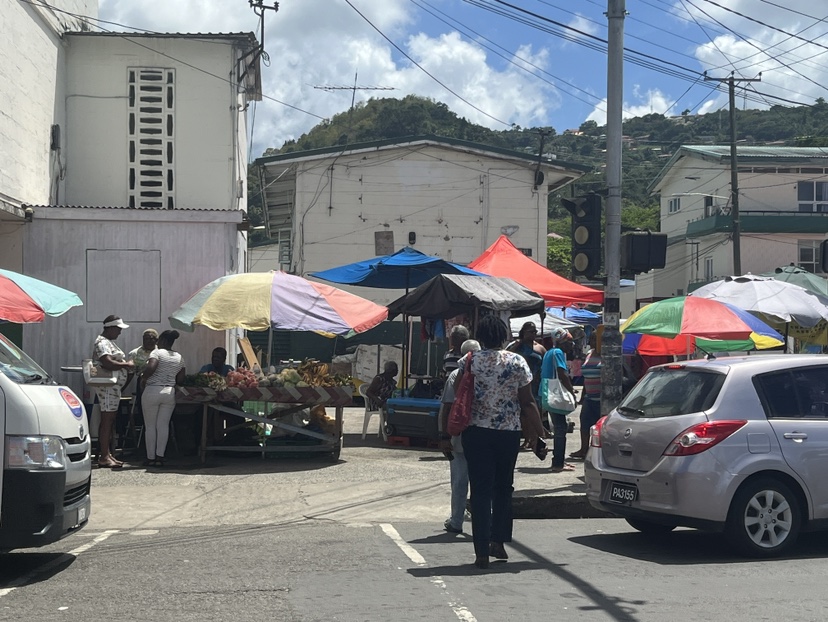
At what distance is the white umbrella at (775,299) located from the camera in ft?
50.8

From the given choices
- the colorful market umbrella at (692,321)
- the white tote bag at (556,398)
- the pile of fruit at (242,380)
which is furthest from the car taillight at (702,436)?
→ the pile of fruit at (242,380)

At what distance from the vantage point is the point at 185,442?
44.4 feet

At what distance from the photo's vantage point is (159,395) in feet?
41.7

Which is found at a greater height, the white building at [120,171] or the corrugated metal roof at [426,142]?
the corrugated metal roof at [426,142]

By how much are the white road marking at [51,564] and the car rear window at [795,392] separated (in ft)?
18.9

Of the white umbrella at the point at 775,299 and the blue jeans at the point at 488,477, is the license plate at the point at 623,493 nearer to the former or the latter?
the blue jeans at the point at 488,477

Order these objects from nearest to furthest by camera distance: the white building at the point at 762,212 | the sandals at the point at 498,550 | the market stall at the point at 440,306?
1. the sandals at the point at 498,550
2. the market stall at the point at 440,306
3. the white building at the point at 762,212

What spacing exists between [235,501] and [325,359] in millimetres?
14995

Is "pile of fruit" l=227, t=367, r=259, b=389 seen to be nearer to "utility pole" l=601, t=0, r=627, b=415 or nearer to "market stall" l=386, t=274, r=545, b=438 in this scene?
"market stall" l=386, t=274, r=545, b=438

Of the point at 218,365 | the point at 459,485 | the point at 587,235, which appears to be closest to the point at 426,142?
the point at 218,365

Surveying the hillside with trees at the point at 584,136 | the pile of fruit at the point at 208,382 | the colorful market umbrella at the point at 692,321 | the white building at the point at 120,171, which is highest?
the hillside with trees at the point at 584,136

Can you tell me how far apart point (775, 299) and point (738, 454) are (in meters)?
8.59

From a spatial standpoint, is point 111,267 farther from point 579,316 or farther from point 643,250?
point 579,316

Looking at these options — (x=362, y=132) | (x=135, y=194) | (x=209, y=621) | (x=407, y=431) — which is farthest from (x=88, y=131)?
(x=362, y=132)
